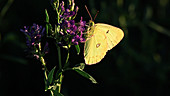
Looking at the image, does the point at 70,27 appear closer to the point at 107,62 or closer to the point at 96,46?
the point at 96,46

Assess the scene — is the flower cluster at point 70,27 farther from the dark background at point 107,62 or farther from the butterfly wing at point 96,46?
the dark background at point 107,62

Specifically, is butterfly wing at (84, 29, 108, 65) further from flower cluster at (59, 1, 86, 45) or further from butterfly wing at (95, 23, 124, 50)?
flower cluster at (59, 1, 86, 45)

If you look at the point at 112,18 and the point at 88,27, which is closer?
the point at 88,27

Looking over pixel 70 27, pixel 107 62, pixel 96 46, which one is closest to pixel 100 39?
pixel 96 46

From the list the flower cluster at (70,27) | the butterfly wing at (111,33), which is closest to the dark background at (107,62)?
the butterfly wing at (111,33)

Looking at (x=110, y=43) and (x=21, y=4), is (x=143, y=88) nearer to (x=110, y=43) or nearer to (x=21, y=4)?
(x=110, y=43)

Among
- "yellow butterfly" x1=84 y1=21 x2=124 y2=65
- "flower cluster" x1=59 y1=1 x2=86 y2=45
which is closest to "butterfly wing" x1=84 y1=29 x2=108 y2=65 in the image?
"yellow butterfly" x1=84 y1=21 x2=124 y2=65

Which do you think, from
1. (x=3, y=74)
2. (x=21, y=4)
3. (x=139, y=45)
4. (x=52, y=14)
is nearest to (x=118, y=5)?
(x=139, y=45)
